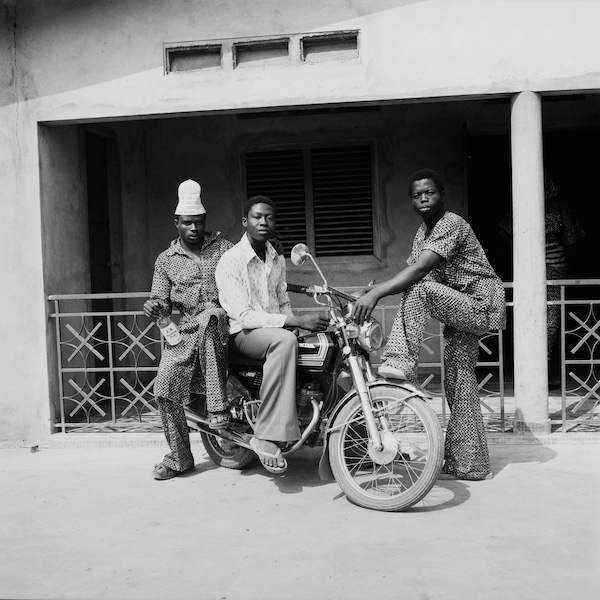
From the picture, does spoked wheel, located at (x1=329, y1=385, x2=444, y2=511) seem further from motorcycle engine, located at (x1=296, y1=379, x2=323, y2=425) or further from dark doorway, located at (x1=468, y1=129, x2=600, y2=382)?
dark doorway, located at (x1=468, y1=129, x2=600, y2=382)

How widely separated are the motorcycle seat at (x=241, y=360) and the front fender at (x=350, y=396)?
0.60 meters

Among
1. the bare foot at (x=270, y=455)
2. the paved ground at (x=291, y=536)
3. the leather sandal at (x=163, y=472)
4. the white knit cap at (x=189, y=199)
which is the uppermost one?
the white knit cap at (x=189, y=199)

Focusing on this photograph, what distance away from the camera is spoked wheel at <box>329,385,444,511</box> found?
4168 mm

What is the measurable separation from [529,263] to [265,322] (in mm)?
2188

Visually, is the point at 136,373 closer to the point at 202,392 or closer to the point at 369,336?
the point at 202,392

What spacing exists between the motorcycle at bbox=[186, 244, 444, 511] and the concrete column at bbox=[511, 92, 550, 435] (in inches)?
46.1

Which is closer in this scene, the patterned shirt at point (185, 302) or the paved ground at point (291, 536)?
the paved ground at point (291, 536)

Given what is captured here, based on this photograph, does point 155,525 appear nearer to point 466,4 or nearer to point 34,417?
point 34,417

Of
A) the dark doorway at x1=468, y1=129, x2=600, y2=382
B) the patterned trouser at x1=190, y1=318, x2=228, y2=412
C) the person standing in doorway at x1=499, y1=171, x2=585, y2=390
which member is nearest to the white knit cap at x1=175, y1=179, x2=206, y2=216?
the patterned trouser at x1=190, y1=318, x2=228, y2=412

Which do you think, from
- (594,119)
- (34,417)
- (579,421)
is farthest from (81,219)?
(594,119)

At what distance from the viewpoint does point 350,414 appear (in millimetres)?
4418

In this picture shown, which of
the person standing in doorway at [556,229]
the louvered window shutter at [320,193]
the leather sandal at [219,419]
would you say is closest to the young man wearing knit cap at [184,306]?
the leather sandal at [219,419]

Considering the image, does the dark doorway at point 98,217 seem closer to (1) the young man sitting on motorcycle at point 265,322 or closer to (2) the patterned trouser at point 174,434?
(2) the patterned trouser at point 174,434

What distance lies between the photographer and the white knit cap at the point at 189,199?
4.99m
